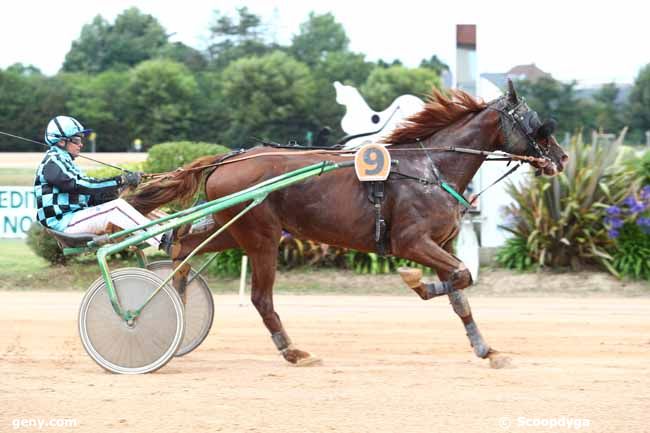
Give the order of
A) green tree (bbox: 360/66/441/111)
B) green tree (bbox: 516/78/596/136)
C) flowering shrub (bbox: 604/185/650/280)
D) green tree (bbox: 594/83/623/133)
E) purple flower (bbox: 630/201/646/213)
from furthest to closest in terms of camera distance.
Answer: green tree (bbox: 360/66/441/111) → green tree (bbox: 594/83/623/133) → green tree (bbox: 516/78/596/136) → flowering shrub (bbox: 604/185/650/280) → purple flower (bbox: 630/201/646/213)

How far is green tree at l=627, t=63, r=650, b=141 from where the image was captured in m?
30.6

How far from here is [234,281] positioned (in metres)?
13.1

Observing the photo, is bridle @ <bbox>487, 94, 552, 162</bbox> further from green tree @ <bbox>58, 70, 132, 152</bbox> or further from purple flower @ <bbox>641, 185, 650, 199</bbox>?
green tree @ <bbox>58, 70, 132, 152</bbox>

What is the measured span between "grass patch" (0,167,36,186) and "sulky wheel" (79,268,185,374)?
888 cm

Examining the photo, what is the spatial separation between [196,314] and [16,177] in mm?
8860

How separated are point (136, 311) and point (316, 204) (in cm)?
149

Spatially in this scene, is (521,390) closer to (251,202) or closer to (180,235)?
(251,202)

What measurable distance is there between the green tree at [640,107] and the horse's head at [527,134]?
23.7 m

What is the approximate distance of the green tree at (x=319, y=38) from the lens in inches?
1997

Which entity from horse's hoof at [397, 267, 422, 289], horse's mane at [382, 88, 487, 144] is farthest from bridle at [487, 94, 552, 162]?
horse's hoof at [397, 267, 422, 289]

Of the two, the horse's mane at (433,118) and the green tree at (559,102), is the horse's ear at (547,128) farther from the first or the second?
the green tree at (559,102)

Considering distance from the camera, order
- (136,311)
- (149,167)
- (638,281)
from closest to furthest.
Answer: (136,311), (638,281), (149,167)

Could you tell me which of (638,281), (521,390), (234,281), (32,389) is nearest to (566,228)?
(638,281)

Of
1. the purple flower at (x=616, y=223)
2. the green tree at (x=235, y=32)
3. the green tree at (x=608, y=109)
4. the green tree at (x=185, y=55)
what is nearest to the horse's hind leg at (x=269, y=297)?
the purple flower at (x=616, y=223)
